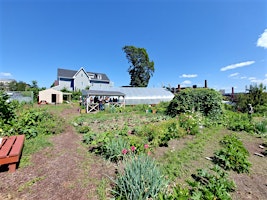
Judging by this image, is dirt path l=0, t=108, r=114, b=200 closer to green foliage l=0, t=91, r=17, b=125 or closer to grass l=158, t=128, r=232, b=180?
grass l=158, t=128, r=232, b=180

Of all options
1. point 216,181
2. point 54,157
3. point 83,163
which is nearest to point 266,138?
point 216,181

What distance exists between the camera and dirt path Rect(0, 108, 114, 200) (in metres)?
2.17

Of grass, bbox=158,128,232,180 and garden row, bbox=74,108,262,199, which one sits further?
grass, bbox=158,128,232,180

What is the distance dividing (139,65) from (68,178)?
3628 cm

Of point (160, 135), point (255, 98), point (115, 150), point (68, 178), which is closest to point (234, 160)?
point (160, 135)

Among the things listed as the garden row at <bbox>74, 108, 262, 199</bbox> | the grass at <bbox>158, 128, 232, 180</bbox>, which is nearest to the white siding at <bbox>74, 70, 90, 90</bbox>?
the garden row at <bbox>74, 108, 262, 199</bbox>

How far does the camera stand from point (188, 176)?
2766 millimetres

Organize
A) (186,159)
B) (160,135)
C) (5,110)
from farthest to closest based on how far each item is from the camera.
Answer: (160,135)
(5,110)
(186,159)

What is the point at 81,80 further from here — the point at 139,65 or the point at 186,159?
the point at 186,159

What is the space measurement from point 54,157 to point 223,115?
10270 millimetres

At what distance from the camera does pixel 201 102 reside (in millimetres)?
9680

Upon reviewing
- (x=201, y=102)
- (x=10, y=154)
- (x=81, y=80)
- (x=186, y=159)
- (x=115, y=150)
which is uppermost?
(x=81, y=80)

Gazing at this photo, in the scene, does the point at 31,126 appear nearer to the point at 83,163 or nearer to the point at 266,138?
the point at 83,163

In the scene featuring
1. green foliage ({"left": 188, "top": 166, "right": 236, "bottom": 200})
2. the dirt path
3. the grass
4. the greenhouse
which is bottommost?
the grass
